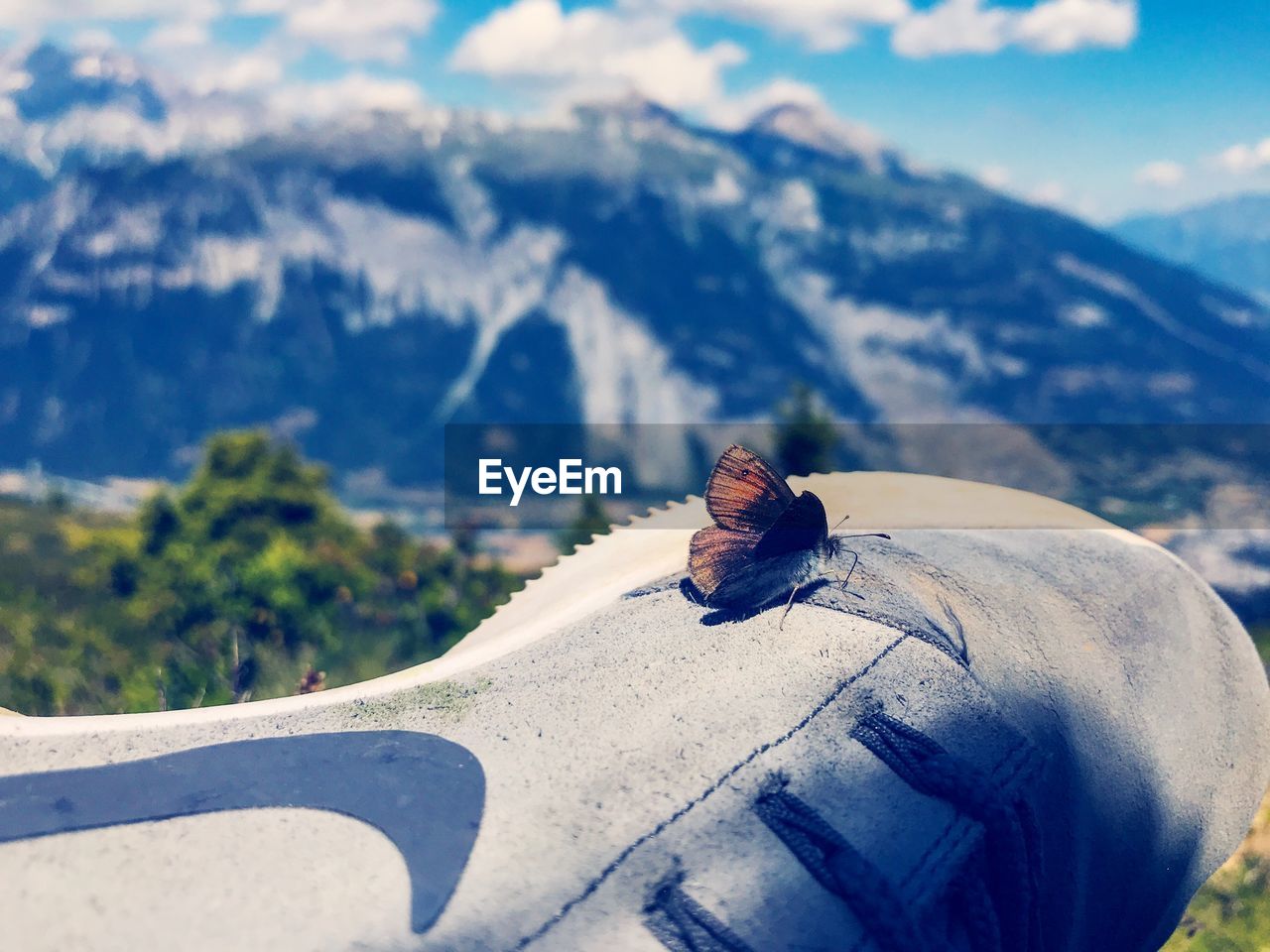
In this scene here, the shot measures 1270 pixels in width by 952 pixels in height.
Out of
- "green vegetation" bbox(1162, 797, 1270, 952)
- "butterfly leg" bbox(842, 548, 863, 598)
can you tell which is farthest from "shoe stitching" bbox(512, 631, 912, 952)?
"green vegetation" bbox(1162, 797, 1270, 952)

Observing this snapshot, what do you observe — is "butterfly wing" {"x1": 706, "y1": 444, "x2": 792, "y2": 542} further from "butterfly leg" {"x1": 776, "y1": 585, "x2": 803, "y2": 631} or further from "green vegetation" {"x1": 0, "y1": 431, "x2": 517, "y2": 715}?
"green vegetation" {"x1": 0, "y1": 431, "x2": 517, "y2": 715}

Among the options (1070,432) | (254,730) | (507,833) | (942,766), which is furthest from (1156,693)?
(1070,432)

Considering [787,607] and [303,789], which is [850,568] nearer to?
[787,607]

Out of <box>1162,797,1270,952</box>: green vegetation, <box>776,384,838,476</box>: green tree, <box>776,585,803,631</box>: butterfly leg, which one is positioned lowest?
<box>776,384,838,476</box>: green tree

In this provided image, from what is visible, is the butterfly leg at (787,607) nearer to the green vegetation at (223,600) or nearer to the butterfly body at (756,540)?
the butterfly body at (756,540)

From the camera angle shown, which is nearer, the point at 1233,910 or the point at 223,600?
the point at 1233,910

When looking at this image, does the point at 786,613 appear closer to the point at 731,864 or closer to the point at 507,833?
the point at 731,864

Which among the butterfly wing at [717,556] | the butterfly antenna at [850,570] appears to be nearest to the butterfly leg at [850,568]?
the butterfly antenna at [850,570]

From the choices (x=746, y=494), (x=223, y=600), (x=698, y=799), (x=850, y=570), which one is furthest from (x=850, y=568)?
(x=223, y=600)

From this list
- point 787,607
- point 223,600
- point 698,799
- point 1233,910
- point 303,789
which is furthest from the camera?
point 223,600
